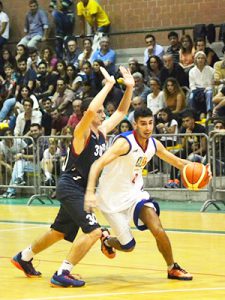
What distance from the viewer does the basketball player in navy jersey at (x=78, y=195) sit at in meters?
8.41

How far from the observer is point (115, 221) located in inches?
346

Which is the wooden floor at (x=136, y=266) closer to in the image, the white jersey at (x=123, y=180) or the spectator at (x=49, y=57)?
the white jersey at (x=123, y=180)

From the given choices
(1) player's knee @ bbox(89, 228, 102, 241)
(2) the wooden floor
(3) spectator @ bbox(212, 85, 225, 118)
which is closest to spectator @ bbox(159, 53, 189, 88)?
(3) spectator @ bbox(212, 85, 225, 118)

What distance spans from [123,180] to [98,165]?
2.02ft

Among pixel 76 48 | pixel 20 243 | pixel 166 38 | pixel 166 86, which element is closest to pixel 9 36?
pixel 76 48

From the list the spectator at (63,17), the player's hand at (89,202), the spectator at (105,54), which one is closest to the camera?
the player's hand at (89,202)

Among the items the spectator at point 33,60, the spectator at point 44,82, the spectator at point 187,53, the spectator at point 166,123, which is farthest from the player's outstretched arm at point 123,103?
the spectator at point 33,60

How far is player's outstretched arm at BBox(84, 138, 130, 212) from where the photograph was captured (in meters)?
7.94

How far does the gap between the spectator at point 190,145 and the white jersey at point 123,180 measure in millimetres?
6857

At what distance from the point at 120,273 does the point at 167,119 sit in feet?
27.7

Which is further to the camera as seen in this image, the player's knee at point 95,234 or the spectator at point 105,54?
the spectator at point 105,54

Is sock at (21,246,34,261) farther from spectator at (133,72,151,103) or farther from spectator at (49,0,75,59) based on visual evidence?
spectator at (49,0,75,59)

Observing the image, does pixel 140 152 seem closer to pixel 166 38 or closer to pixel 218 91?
pixel 218 91

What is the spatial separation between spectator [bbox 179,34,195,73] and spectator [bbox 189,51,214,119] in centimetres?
69
